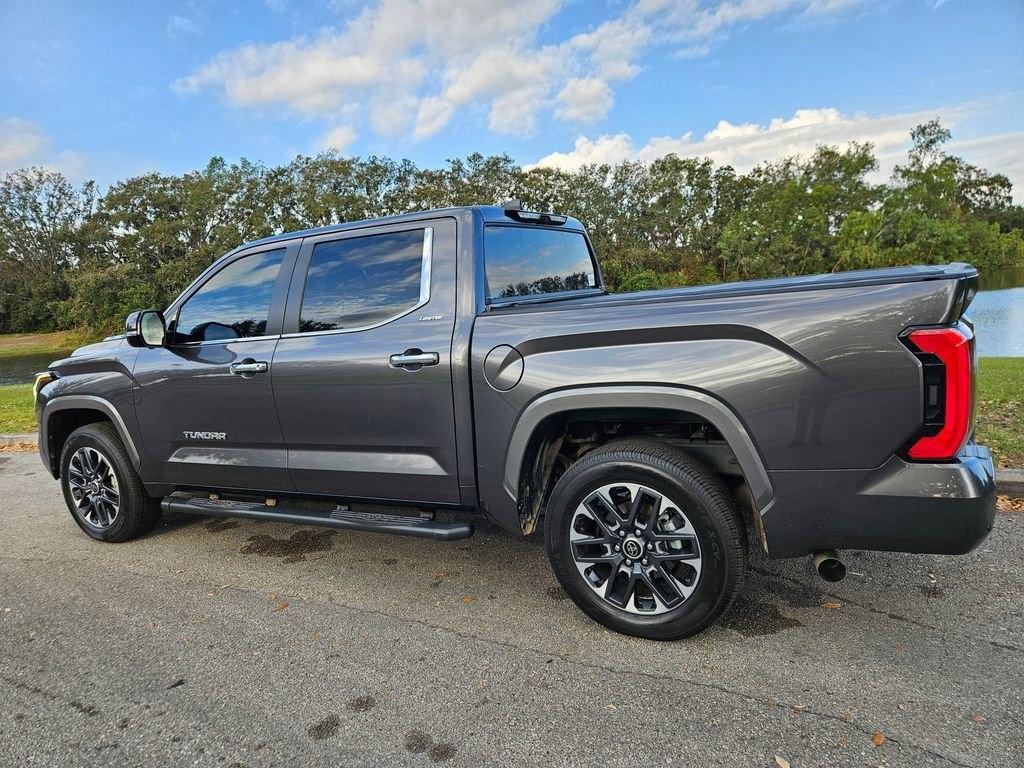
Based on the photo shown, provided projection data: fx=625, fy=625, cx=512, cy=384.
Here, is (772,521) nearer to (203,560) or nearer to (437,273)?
(437,273)

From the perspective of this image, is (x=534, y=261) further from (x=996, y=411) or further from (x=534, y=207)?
(x=534, y=207)

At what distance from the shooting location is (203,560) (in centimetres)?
387

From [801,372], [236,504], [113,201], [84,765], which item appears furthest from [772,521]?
[113,201]

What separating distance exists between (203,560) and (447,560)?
5.07 feet

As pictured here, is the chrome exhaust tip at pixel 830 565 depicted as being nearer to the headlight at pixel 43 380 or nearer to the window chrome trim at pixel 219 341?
the window chrome trim at pixel 219 341

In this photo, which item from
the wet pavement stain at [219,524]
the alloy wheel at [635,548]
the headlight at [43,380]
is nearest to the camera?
the alloy wheel at [635,548]

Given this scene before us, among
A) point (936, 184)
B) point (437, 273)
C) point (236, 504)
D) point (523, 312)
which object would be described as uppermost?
point (936, 184)

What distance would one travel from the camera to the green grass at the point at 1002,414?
182 inches

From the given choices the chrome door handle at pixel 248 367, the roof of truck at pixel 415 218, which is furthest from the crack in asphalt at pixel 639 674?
the roof of truck at pixel 415 218

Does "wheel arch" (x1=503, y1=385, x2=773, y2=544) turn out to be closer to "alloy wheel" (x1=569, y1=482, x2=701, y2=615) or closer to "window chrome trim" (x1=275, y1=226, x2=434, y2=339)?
"alloy wheel" (x1=569, y1=482, x2=701, y2=615)

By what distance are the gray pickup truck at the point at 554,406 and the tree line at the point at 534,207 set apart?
2954 centimetres

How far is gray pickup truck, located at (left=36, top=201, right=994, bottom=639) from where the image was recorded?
2152 mm

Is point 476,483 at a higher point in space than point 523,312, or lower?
lower

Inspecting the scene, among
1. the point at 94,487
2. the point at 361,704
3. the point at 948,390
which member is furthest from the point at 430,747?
the point at 94,487
